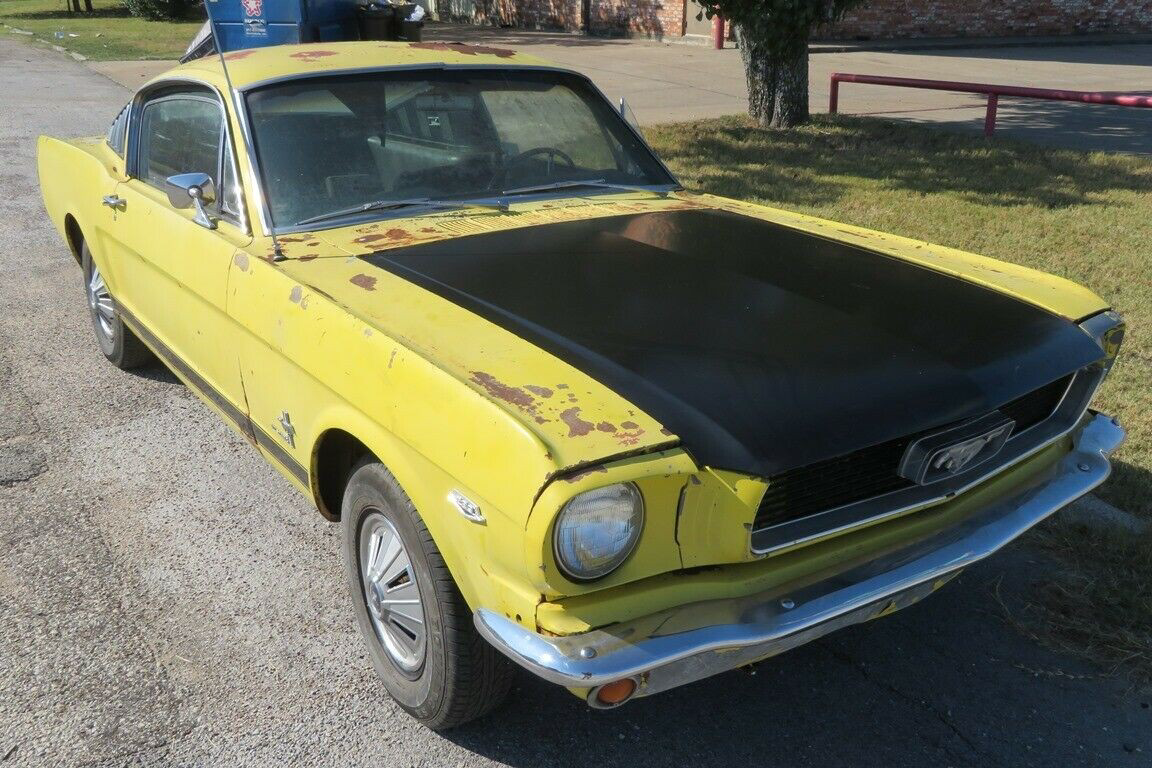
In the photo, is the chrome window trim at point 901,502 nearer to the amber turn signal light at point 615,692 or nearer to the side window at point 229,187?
the amber turn signal light at point 615,692

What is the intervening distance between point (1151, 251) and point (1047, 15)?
1852 centimetres

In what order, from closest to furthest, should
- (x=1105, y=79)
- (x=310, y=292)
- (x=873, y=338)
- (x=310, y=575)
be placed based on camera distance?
(x=873, y=338)
(x=310, y=292)
(x=310, y=575)
(x=1105, y=79)

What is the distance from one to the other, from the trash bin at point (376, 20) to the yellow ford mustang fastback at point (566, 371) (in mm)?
9946

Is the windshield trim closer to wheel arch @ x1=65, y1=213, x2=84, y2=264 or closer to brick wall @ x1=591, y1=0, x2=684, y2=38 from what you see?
wheel arch @ x1=65, y1=213, x2=84, y2=264

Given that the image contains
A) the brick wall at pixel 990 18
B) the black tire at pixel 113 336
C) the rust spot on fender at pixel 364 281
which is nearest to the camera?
the rust spot on fender at pixel 364 281

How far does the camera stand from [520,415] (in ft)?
7.00


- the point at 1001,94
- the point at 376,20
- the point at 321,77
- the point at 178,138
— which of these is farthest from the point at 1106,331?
the point at 376,20

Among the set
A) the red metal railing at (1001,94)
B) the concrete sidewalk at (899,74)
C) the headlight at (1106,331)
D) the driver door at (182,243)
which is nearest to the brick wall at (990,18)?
the concrete sidewalk at (899,74)

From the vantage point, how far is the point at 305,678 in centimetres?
288

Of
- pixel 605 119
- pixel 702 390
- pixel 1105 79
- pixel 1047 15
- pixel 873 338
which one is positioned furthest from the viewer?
pixel 1047 15

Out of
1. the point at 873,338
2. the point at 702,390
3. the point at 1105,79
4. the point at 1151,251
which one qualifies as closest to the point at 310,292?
the point at 702,390

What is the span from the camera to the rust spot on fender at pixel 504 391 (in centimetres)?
218

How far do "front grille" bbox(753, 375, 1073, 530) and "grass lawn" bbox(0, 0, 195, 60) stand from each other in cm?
1866

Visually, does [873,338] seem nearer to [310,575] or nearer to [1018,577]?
[1018,577]
